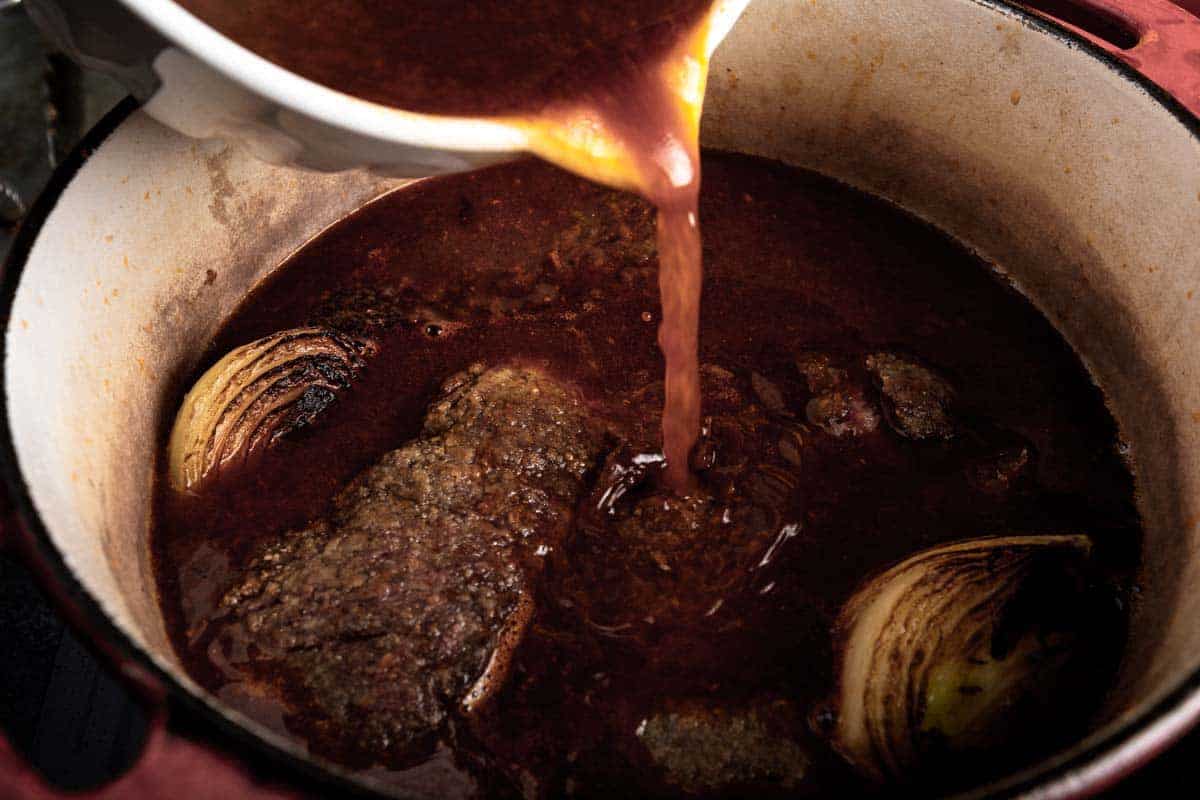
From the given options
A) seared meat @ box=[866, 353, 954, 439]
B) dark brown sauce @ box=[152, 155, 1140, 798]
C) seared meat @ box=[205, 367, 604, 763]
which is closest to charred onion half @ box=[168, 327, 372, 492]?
dark brown sauce @ box=[152, 155, 1140, 798]

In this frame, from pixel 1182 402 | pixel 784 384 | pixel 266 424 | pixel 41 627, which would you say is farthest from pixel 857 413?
pixel 41 627

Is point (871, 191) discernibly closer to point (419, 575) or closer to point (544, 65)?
point (544, 65)

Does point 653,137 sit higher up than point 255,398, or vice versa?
point 653,137

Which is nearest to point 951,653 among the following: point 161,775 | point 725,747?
point 725,747

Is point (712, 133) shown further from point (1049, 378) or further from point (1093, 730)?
point (1093, 730)

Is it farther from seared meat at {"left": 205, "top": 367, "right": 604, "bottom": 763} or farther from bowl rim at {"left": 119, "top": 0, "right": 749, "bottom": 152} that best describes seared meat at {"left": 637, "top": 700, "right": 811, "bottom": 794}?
bowl rim at {"left": 119, "top": 0, "right": 749, "bottom": 152}

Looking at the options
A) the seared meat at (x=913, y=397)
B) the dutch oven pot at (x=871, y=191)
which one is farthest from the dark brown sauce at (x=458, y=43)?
the seared meat at (x=913, y=397)
